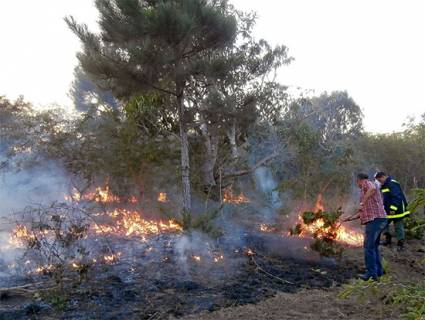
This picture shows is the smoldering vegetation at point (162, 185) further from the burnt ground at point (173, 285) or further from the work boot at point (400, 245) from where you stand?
the work boot at point (400, 245)

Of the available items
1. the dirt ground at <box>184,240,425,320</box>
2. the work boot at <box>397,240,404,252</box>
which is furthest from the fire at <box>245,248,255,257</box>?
the work boot at <box>397,240,404,252</box>

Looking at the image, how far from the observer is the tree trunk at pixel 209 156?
14.3 metres

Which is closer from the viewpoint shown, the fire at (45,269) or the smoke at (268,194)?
the fire at (45,269)

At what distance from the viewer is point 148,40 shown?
10.2 meters

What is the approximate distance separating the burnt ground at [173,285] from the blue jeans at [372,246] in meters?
0.66

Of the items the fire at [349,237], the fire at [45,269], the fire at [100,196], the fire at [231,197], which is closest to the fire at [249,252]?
the fire at [349,237]

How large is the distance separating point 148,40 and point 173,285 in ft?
18.3

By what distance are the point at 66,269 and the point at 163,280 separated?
172 cm

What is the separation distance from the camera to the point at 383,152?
2428 centimetres

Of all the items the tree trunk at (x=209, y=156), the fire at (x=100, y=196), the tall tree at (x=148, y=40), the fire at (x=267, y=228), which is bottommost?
the fire at (x=267, y=228)

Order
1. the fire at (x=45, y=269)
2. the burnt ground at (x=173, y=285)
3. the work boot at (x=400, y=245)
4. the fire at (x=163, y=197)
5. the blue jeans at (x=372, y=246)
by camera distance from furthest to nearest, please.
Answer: the fire at (x=163, y=197)
the work boot at (x=400, y=245)
the blue jeans at (x=372, y=246)
the fire at (x=45, y=269)
the burnt ground at (x=173, y=285)

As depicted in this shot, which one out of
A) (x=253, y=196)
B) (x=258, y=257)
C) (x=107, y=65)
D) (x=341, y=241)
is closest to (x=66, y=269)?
(x=258, y=257)

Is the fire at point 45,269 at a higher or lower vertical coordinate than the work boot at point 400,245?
lower

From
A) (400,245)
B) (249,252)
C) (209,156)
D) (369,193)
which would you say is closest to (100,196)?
(209,156)
